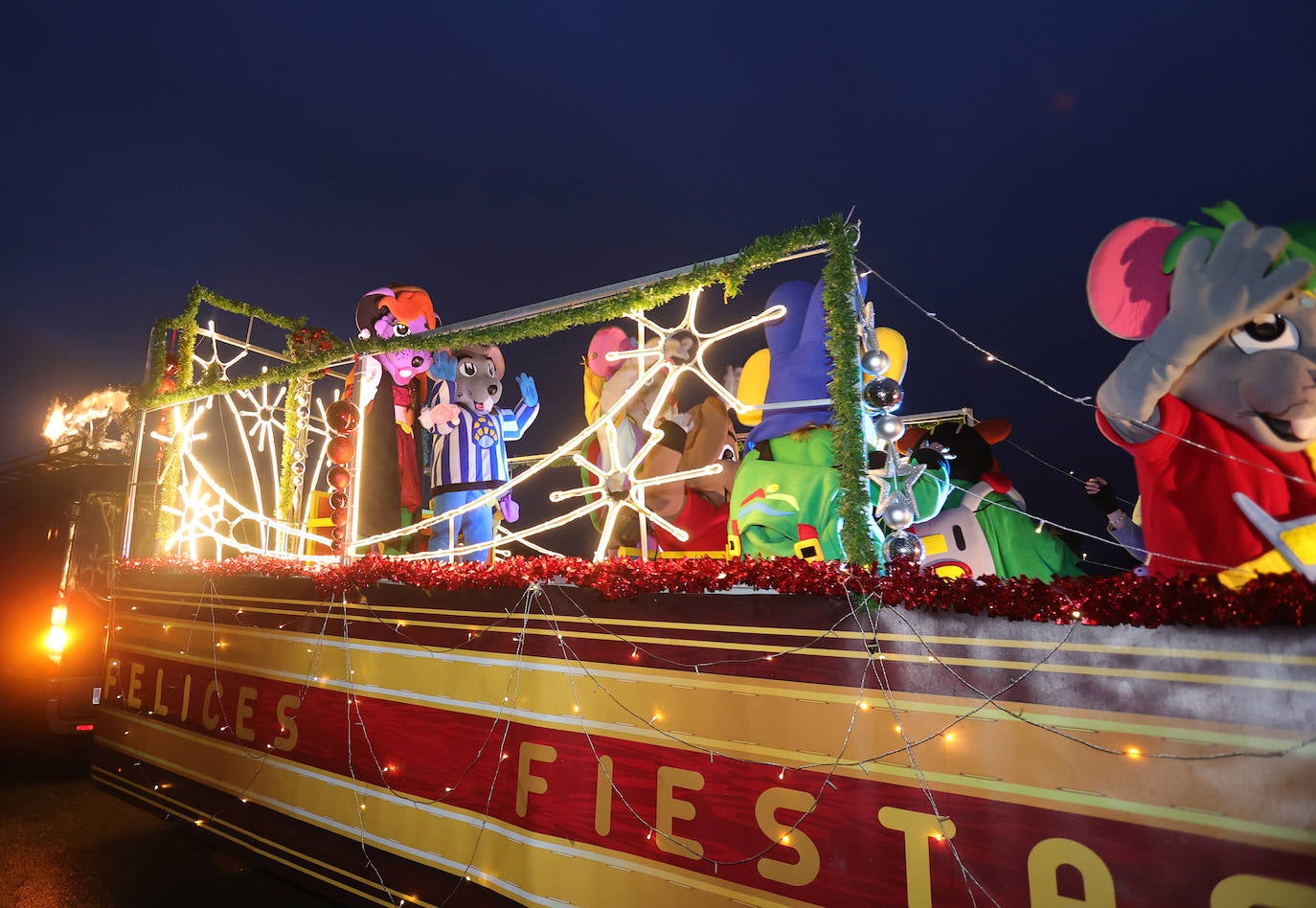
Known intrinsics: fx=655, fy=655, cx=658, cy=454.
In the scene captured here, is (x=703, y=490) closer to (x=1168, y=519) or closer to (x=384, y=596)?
(x=384, y=596)

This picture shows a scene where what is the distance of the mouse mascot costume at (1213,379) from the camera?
248 cm

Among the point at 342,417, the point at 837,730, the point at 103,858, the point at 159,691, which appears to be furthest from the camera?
the point at 159,691

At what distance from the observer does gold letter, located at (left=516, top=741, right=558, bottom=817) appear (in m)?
3.18

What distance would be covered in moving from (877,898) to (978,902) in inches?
13.5

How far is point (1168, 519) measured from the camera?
2.79m

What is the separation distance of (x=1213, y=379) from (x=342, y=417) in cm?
504

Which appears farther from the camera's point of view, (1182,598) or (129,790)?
(129,790)

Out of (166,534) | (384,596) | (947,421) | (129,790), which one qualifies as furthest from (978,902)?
(166,534)

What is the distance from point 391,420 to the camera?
21.0 ft

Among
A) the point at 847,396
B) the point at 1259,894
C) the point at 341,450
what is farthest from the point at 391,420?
the point at 1259,894

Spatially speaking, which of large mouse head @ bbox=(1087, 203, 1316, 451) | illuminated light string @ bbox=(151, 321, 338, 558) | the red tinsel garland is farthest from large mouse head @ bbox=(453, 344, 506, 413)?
large mouse head @ bbox=(1087, 203, 1316, 451)

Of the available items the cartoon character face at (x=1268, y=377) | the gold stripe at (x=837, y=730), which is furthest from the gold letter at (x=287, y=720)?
the cartoon character face at (x=1268, y=377)

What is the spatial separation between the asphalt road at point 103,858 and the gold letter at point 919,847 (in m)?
3.32

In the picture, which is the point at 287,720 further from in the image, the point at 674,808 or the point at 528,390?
the point at 528,390
